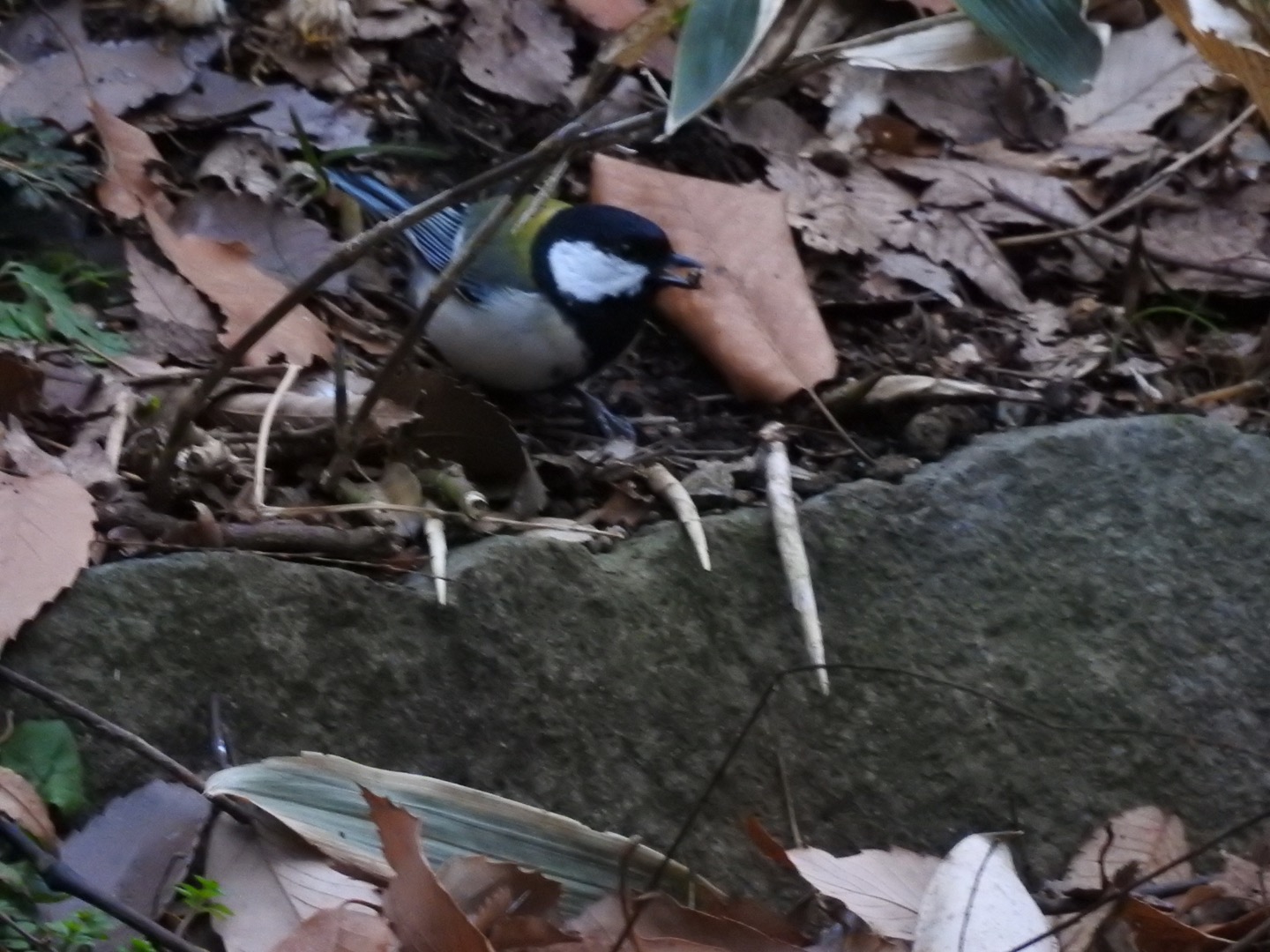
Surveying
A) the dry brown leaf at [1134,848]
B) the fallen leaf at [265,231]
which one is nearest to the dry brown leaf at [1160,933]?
the dry brown leaf at [1134,848]

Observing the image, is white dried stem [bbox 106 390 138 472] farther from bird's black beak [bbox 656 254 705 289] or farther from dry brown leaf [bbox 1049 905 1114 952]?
dry brown leaf [bbox 1049 905 1114 952]

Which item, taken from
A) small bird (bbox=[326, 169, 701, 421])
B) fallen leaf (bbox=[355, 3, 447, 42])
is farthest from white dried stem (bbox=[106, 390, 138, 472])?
fallen leaf (bbox=[355, 3, 447, 42])

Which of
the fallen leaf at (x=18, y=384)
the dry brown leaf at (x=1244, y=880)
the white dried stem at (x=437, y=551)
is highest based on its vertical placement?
the fallen leaf at (x=18, y=384)

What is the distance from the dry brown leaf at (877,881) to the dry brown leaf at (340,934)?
1.86 feet

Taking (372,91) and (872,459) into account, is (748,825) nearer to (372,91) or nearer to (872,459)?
(872,459)

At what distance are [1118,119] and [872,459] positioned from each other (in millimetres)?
1697

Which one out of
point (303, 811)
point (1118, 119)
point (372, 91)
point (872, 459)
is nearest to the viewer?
point (303, 811)

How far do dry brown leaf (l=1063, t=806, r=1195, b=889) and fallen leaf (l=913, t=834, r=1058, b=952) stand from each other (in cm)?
13

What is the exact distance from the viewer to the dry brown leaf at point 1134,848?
1956 mm

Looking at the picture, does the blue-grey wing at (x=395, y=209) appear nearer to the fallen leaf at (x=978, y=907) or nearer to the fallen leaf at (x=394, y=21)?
the fallen leaf at (x=394, y=21)

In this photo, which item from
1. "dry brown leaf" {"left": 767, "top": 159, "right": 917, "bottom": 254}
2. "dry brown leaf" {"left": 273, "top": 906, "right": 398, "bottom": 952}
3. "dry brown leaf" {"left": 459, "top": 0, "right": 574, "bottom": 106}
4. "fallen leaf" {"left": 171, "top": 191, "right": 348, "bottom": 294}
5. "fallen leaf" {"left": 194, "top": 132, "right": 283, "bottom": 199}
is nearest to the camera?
"dry brown leaf" {"left": 273, "top": 906, "right": 398, "bottom": 952}

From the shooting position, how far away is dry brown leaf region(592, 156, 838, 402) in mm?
2619

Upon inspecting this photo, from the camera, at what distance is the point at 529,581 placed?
1.97 meters

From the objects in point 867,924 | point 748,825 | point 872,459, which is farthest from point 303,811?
point 872,459
